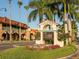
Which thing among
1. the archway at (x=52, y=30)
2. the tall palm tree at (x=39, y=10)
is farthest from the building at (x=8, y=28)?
the archway at (x=52, y=30)

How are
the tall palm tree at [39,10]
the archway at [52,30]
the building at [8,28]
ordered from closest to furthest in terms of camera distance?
the archway at [52,30], the tall palm tree at [39,10], the building at [8,28]

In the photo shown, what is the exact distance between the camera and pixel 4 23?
94.2m

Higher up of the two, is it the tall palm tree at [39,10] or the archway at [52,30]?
the tall palm tree at [39,10]

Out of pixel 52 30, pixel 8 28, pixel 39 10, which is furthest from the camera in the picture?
pixel 8 28

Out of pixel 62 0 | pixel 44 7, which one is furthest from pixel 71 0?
pixel 44 7

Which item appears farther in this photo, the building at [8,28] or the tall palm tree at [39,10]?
the building at [8,28]

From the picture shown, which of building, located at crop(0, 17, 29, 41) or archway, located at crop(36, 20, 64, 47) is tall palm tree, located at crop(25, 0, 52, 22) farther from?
building, located at crop(0, 17, 29, 41)

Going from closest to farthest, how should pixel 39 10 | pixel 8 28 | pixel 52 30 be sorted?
pixel 52 30, pixel 39 10, pixel 8 28

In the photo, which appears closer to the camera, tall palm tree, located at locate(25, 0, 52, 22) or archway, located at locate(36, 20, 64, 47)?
archway, located at locate(36, 20, 64, 47)

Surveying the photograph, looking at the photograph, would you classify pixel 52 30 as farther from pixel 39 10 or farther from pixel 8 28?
pixel 8 28

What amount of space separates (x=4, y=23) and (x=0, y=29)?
2670 millimetres

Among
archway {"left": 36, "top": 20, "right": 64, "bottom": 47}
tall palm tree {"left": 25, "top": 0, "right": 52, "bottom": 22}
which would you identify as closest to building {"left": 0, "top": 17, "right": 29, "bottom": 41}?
tall palm tree {"left": 25, "top": 0, "right": 52, "bottom": 22}

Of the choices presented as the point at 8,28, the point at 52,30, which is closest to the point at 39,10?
the point at 52,30

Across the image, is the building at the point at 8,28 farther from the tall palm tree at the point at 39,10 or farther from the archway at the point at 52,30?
the archway at the point at 52,30
